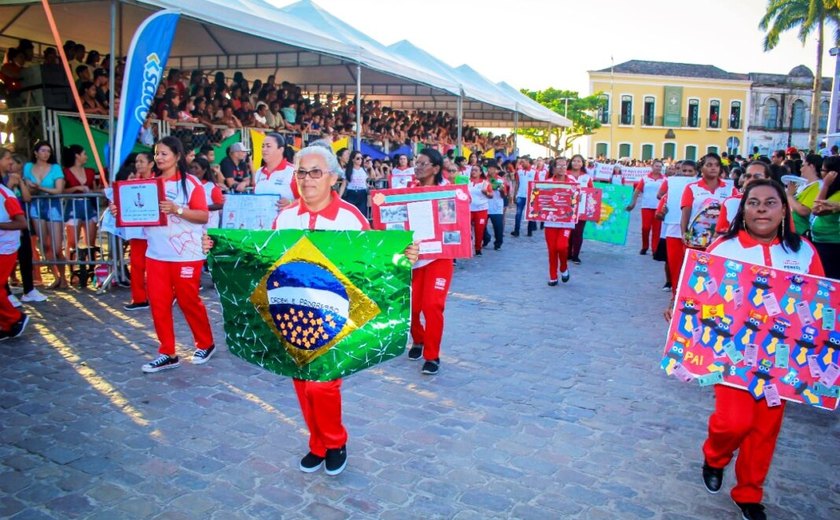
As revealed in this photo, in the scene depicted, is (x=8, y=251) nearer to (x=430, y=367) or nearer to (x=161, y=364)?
(x=161, y=364)

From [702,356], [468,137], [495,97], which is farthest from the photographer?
[468,137]

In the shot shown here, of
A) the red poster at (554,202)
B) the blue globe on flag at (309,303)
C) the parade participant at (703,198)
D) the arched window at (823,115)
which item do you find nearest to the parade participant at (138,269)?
the blue globe on flag at (309,303)

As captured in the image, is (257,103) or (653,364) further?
(257,103)

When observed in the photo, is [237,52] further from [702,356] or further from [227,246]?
[702,356]

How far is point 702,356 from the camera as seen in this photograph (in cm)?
348

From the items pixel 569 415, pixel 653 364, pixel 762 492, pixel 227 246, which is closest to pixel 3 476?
pixel 227 246

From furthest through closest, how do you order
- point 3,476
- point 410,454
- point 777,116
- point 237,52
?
1. point 777,116
2. point 237,52
3. point 410,454
4. point 3,476

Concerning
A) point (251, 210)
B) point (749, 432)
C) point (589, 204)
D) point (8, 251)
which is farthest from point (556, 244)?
point (8, 251)

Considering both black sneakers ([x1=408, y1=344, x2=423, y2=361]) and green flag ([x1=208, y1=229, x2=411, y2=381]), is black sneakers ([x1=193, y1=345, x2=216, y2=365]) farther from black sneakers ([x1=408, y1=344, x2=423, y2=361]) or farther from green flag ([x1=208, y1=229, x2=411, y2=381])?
green flag ([x1=208, y1=229, x2=411, y2=381])

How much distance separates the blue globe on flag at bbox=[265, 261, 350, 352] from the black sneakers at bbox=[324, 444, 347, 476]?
30.1 inches

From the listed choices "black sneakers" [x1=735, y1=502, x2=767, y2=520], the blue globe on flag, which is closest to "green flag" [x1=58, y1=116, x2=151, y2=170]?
the blue globe on flag

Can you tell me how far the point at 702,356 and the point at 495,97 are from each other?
16.1m

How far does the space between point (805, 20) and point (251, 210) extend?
42507mm

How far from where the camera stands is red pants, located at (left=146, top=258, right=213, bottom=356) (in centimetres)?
552
